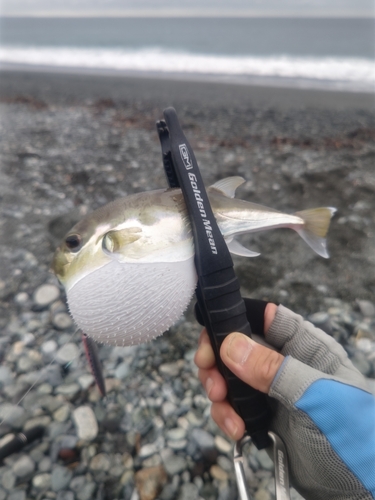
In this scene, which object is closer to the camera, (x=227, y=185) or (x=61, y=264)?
(x=61, y=264)

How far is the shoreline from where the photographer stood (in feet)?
33.0

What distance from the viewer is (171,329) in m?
3.11

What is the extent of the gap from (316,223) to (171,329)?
160cm

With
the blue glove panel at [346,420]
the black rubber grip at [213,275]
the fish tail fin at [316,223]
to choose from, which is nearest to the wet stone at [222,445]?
the black rubber grip at [213,275]

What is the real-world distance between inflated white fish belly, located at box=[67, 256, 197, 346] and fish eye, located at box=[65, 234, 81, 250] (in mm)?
Result: 138

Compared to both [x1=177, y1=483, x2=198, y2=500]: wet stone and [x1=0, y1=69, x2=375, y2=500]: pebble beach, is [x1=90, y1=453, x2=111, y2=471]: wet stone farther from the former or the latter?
[x1=177, y1=483, x2=198, y2=500]: wet stone

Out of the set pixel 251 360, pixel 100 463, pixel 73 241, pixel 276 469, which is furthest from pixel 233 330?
pixel 100 463

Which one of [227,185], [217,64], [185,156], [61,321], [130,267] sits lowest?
[61,321]

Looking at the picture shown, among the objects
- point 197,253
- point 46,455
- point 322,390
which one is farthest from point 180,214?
point 46,455

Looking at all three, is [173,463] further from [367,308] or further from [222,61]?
[222,61]

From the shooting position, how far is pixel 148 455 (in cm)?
232

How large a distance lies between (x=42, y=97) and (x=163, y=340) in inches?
366

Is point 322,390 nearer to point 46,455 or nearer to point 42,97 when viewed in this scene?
point 46,455

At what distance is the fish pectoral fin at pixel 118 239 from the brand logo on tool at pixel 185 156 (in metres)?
0.38
